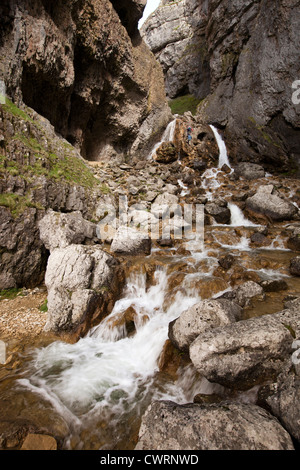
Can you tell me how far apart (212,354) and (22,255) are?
6.25 meters

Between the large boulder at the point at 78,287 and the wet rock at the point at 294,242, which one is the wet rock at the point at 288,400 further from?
the wet rock at the point at 294,242

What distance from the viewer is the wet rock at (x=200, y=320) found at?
14.9ft

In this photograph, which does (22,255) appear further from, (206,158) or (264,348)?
(206,158)

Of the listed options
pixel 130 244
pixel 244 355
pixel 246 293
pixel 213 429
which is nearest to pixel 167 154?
pixel 130 244

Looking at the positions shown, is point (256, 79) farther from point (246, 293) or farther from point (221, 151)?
point (246, 293)

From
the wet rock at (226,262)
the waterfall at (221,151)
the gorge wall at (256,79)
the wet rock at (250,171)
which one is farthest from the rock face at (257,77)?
the wet rock at (226,262)

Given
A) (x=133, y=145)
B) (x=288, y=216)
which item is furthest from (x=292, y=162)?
(x=133, y=145)

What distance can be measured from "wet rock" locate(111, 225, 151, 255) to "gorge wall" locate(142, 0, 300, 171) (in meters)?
14.8

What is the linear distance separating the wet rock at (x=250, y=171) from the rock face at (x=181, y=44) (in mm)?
22629

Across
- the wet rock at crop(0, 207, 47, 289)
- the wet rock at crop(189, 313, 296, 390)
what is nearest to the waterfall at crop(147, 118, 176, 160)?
the wet rock at crop(0, 207, 47, 289)

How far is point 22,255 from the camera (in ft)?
23.1

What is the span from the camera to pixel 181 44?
4009 centimetres

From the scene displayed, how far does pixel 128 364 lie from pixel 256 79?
77.5 feet

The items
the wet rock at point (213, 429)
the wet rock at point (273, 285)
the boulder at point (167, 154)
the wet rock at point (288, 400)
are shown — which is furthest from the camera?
the boulder at point (167, 154)
